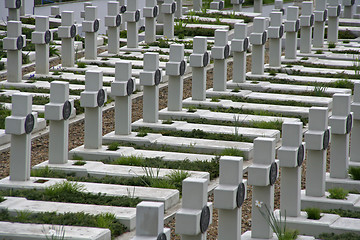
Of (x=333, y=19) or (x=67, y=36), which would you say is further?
(x=333, y=19)

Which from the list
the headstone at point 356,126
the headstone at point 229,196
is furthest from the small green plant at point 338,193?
the headstone at point 229,196

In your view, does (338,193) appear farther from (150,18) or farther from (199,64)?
(150,18)

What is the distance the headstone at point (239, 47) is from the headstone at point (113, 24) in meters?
3.75

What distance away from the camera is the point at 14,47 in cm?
1404

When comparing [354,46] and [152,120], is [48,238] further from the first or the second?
[354,46]

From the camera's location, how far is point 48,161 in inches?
384

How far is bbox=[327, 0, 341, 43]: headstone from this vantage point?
61.5ft

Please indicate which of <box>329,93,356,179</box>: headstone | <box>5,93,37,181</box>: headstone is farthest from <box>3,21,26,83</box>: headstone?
<box>329,93,356,179</box>: headstone

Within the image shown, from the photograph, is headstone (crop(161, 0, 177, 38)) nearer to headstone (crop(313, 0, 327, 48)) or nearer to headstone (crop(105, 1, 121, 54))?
headstone (crop(105, 1, 121, 54))

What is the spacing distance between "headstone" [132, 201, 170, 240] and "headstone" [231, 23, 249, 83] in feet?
27.9

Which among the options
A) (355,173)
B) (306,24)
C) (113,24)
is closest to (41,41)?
(113,24)

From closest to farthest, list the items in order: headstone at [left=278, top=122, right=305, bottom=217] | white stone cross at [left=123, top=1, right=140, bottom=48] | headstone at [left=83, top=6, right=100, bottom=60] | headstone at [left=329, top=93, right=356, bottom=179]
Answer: headstone at [left=278, top=122, right=305, bottom=217], headstone at [left=329, top=93, right=356, bottom=179], headstone at [left=83, top=6, right=100, bottom=60], white stone cross at [left=123, top=1, right=140, bottom=48]

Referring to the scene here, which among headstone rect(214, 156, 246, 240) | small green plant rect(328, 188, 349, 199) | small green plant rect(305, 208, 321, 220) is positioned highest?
headstone rect(214, 156, 246, 240)

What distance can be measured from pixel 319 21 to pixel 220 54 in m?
Result: 5.57
